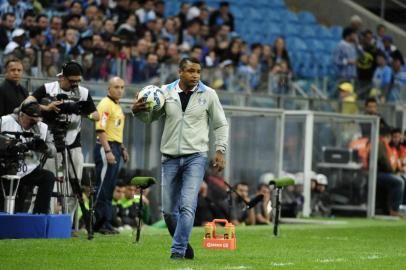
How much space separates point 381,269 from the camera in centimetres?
1230

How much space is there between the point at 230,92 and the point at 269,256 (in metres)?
9.58

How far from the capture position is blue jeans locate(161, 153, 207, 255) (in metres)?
12.5

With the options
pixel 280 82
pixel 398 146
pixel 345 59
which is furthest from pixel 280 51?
pixel 280 82

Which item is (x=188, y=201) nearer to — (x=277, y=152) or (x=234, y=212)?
(x=234, y=212)

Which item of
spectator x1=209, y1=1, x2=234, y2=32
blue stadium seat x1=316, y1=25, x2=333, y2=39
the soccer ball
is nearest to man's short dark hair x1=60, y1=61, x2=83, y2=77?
the soccer ball

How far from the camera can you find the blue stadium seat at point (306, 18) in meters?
33.8

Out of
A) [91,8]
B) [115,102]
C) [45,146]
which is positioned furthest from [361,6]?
[45,146]

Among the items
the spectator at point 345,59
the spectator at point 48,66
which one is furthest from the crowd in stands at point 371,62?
the spectator at point 48,66

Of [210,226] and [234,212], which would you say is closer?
[210,226]

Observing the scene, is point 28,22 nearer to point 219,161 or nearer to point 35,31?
point 35,31

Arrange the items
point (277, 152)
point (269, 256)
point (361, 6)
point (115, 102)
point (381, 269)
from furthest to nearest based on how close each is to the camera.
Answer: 1. point (361, 6)
2. point (277, 152)
3. point (115, 102)
4. point (269, 256)
5. point (381, 269)

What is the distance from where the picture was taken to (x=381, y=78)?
29.3 metres

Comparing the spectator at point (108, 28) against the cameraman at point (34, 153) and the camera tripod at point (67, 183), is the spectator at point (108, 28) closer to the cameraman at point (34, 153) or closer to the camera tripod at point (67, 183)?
the camera tripod at point (67, 183)

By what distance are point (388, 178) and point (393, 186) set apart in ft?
0.66
